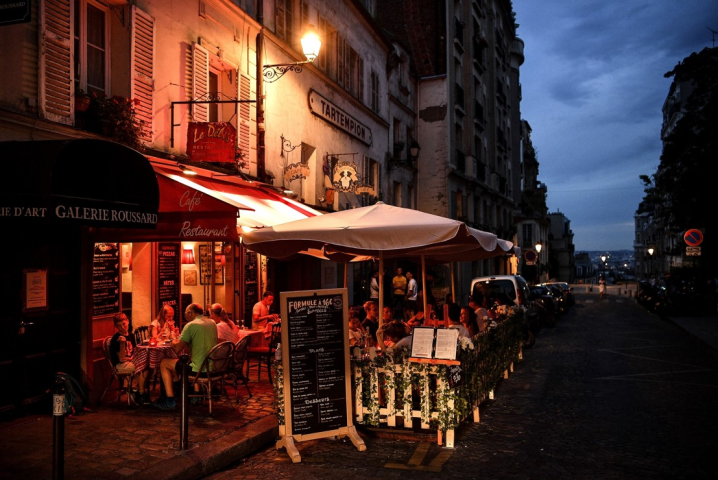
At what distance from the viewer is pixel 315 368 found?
22.8ft

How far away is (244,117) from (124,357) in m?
6.45

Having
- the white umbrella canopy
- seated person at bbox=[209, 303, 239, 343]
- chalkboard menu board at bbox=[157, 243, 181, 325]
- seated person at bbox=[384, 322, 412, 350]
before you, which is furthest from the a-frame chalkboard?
chalkboard menu board at bbox=[157, 243, 181, 325]

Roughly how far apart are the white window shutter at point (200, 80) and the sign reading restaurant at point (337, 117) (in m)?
5.23

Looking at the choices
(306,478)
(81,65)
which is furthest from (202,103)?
(306,478)

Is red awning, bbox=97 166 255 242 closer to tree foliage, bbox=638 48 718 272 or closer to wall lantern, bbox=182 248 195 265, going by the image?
wall lantern, bbox=182 248 195 265

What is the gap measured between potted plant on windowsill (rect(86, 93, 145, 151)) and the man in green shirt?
3069 millimetres

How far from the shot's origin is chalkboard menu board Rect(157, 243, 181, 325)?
11281mm

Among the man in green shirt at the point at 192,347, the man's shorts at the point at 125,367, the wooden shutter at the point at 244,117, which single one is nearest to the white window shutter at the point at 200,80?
the wooden shutter at the point at 244,117

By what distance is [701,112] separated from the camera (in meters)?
25.8

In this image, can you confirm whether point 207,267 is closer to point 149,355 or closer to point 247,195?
point 247,195

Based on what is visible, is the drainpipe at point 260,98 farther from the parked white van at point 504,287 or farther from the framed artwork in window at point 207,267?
the parked white van at point 504,287

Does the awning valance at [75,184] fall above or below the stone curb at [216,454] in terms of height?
above

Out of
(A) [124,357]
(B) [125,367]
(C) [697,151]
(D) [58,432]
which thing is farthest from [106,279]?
(C) [697,151]

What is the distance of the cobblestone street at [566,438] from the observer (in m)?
6.12
